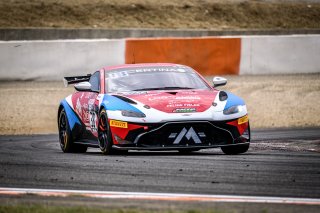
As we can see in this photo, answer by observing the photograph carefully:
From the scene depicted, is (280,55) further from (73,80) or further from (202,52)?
(73,80)

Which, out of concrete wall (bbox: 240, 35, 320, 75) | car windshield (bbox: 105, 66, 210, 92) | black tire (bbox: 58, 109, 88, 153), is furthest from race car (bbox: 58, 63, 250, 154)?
concrete wall (bbox: 240, 35, 320, 75)

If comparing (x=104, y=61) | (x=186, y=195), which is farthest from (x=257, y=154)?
(x=104, y=61)

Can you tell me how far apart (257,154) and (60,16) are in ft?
88.7

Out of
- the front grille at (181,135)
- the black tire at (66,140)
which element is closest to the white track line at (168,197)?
the front grille at (181,135)

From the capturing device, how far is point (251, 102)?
21.7 m

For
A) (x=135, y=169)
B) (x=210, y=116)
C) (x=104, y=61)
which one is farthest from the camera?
(x=104, y=61)

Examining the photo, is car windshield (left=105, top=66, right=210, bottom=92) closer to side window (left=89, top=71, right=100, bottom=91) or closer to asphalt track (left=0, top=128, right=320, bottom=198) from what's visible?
side window (left=89, top=71, right=100, bottom=91)

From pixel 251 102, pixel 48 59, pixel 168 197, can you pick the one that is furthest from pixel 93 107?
pixel 48 59

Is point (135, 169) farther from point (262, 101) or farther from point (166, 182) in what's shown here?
point (262, 101)

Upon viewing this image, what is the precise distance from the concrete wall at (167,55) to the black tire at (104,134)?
1088 centimetres

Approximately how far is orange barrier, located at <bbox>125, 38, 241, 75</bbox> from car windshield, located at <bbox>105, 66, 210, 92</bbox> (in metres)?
10.5

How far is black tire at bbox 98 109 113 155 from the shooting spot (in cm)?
1254

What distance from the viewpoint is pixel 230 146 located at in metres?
12.7

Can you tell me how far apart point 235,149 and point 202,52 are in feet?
40.0
